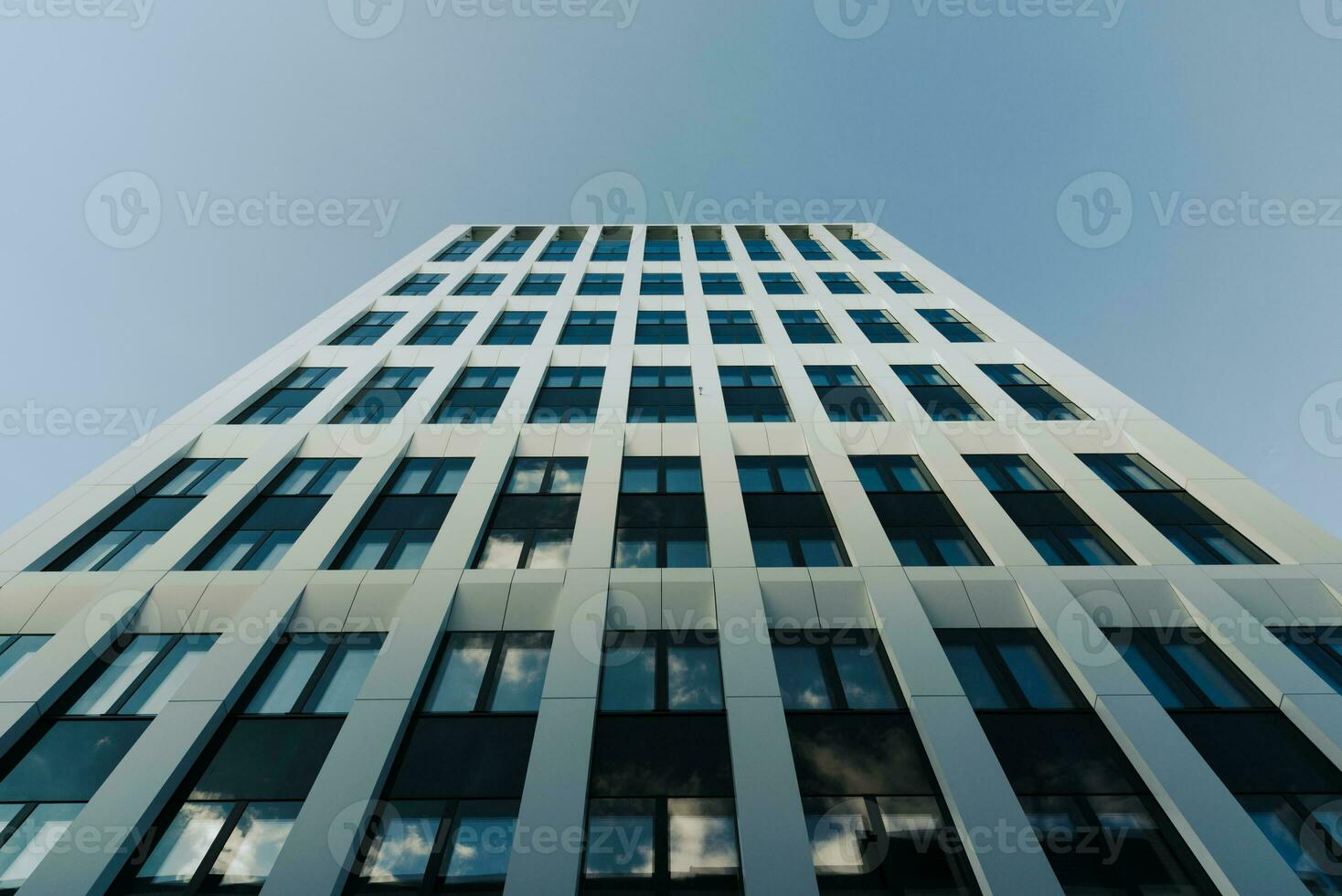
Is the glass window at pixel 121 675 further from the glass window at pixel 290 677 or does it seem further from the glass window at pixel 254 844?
the glass window at pixel 254 844

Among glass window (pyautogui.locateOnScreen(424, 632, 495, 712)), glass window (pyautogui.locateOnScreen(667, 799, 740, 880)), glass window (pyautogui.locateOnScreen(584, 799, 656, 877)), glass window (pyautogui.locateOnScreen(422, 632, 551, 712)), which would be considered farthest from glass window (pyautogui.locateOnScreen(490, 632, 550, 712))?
glass window (pyautogui.locateOnScreen(667, 799, 740, 880))

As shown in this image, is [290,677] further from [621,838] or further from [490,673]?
[621,838]

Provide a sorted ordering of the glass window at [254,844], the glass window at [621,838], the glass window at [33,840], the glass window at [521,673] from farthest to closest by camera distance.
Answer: the glass window at [521,673], the glass window at [621,838], the glass window at [254,844], the glass window at [33,840]

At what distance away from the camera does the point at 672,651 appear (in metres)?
11.2

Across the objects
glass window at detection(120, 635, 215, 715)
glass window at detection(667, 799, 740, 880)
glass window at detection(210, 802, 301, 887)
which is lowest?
glass window at detection(210, 802, 301, 887)

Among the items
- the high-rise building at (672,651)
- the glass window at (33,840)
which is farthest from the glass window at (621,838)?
the glass window at (33,840)

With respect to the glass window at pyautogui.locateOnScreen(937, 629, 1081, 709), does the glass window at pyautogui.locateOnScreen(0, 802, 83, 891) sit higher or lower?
lower

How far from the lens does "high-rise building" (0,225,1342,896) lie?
8.31 m

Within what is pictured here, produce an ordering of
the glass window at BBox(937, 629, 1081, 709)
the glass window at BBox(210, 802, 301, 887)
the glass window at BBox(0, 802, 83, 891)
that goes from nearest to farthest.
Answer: the glass window at BBox(0, 802, 83, 891) → the glass window at BBox(210, 802, 301, 887) → the glass window at BBox(937, 629, 1081, 709)

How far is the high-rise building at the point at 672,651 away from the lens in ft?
27.3

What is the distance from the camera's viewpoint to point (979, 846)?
7957mm

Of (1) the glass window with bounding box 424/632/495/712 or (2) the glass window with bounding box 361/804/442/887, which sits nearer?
(2) the glass window with bounding box 361/804/442/887

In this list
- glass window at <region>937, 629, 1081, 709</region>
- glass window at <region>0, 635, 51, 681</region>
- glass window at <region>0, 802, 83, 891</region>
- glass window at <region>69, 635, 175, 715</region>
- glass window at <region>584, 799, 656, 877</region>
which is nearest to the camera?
glass window at <region>0, 802, 83, 891</region>

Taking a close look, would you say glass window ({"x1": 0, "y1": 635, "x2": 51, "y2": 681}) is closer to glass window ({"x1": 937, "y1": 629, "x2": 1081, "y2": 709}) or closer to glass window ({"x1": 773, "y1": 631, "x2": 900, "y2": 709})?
glass window ({"x1": 773, "y1": 631, "x2": 900, "y2": 709})
